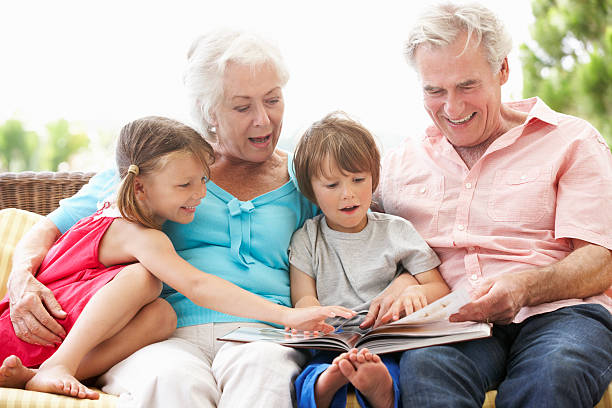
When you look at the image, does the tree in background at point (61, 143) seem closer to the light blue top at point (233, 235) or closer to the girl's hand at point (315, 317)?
the light blue top at point (233, 235)

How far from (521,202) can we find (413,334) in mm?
557

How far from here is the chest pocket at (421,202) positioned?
1.93m

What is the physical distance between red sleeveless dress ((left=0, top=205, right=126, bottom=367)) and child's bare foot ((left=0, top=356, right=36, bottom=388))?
0.44 feet

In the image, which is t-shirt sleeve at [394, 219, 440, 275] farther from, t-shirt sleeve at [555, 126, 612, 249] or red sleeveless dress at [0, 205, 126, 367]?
red sleeveless dress at [0, 205, 126, 367]

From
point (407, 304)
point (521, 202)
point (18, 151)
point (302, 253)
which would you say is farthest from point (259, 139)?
point (18, 151)

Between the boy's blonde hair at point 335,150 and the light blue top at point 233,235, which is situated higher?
the boy's blonde hair at point 335,150

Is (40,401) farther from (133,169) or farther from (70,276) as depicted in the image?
(133,169)

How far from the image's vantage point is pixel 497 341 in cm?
163

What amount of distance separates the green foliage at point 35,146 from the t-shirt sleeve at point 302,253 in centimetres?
550

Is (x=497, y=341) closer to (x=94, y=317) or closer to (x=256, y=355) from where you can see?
(x=256, y=355)

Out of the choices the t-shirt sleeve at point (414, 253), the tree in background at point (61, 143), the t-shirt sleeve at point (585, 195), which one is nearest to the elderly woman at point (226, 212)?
the t-shirt sleeve at point (414, 253)

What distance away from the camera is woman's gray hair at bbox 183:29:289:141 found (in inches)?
74.3

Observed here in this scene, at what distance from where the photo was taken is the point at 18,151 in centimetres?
727

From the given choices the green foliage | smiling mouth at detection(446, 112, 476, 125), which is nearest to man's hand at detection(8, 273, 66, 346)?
smiling mouth at detection(446, 112, 476, 125)
